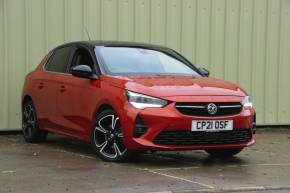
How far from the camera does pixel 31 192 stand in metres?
6.27

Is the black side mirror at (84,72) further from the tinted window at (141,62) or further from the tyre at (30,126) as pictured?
the tyre at (30,126)

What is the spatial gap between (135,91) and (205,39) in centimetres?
506

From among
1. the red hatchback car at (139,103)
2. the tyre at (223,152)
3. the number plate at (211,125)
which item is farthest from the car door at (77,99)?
the tyre at (223,152)

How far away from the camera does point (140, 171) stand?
7492mm

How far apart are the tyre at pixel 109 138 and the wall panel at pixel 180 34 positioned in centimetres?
347

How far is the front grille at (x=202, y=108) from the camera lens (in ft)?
25.0

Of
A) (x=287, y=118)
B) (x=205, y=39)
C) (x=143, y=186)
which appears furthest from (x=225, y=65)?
(x=143, y=186)

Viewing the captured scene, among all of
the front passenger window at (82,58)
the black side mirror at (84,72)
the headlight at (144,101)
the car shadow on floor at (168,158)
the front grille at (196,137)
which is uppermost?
the front passenger window at (82,58)

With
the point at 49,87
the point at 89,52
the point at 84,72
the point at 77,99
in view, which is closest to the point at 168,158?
the point at 77,99

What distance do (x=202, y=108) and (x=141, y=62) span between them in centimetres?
152

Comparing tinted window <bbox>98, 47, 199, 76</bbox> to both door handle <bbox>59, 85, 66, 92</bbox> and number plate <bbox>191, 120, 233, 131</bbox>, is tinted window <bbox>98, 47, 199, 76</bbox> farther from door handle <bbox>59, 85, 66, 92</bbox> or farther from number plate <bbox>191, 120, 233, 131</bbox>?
number plate <bbox>191, 120, 233, 131</bbox>

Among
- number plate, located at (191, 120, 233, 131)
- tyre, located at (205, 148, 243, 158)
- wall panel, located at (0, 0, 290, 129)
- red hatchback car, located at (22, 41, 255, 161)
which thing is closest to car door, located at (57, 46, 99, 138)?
red hatchback car, located at (22, 41, 255, 161)

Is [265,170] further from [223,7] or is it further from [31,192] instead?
[223,7]

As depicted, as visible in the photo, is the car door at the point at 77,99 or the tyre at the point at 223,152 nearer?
the car door at the point at 77,99
